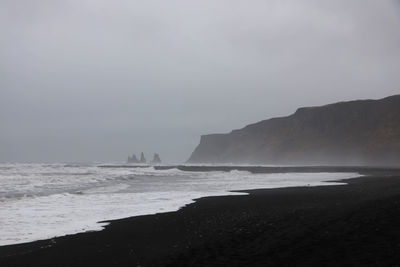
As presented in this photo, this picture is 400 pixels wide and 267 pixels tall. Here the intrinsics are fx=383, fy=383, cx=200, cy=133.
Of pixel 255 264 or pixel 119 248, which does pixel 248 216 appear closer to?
pixel 119 248

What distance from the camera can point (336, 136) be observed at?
126312 mm

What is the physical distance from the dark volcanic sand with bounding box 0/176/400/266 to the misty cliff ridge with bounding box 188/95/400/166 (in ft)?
310

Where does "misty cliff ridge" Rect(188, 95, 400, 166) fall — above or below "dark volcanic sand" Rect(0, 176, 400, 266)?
above

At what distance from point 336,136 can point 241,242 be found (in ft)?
408

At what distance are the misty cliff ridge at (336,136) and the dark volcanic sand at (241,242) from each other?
94.5 m

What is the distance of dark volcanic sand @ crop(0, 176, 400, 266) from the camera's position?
8102mm

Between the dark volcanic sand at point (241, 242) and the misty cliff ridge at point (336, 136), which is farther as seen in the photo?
the misty cliff ridge at point (336, 136)

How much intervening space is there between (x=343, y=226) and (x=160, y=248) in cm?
506

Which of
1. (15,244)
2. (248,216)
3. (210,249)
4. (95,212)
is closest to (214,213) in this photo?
(248,216)

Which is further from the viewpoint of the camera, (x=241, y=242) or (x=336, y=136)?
(x=336, y=136)

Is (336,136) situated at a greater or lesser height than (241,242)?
greater

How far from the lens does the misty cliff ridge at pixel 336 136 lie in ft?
349

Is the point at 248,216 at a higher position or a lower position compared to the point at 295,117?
lower

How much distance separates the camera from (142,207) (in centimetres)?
1894
